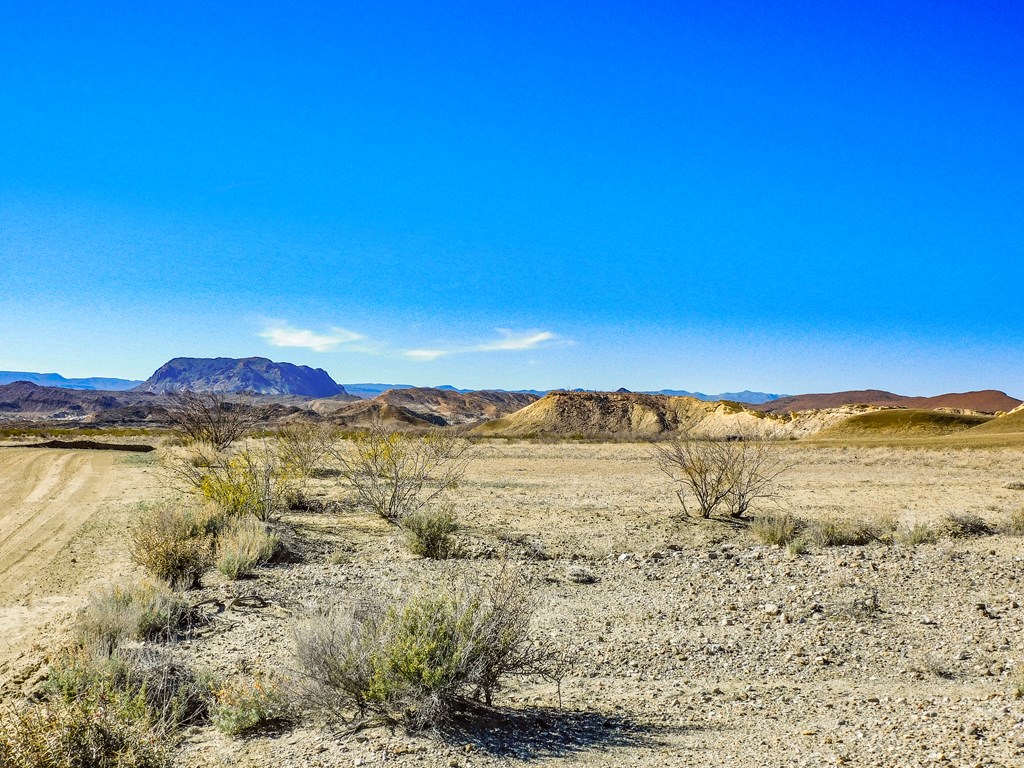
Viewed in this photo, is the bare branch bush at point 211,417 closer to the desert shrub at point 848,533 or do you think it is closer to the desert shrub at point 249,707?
the desert shrub at point 848,533

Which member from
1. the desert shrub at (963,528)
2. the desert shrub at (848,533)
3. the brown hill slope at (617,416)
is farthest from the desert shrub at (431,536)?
the brown hill slope at (617,416)

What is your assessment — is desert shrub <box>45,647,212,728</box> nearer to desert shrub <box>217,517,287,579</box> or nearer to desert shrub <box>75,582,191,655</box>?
desert shrub <box>75,582,191,655</box>

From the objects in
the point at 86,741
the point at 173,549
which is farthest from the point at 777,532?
the point at 86,741

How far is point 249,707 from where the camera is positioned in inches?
206

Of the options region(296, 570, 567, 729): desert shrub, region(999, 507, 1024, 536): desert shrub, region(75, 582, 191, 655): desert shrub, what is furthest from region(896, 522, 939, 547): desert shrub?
region(75, 582, 191, 655): desert shrub

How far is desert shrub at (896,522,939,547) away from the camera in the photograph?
39.7ft

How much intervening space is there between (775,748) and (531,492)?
1587 cm

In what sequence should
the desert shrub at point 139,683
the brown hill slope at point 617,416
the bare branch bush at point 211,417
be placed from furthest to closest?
the brown hill slope at point 617,416 < the bare branch bush at point 211,417 < the desert shrub at point 139,683

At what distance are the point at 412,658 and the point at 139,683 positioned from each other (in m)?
2.34

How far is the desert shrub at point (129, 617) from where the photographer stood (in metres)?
6.60

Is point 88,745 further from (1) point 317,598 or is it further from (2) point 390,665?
(1) point 317,598

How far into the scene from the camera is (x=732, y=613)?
834 centimetres

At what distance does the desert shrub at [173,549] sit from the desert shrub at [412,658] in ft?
14.7

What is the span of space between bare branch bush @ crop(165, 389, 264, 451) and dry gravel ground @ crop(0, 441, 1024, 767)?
36.3ft
